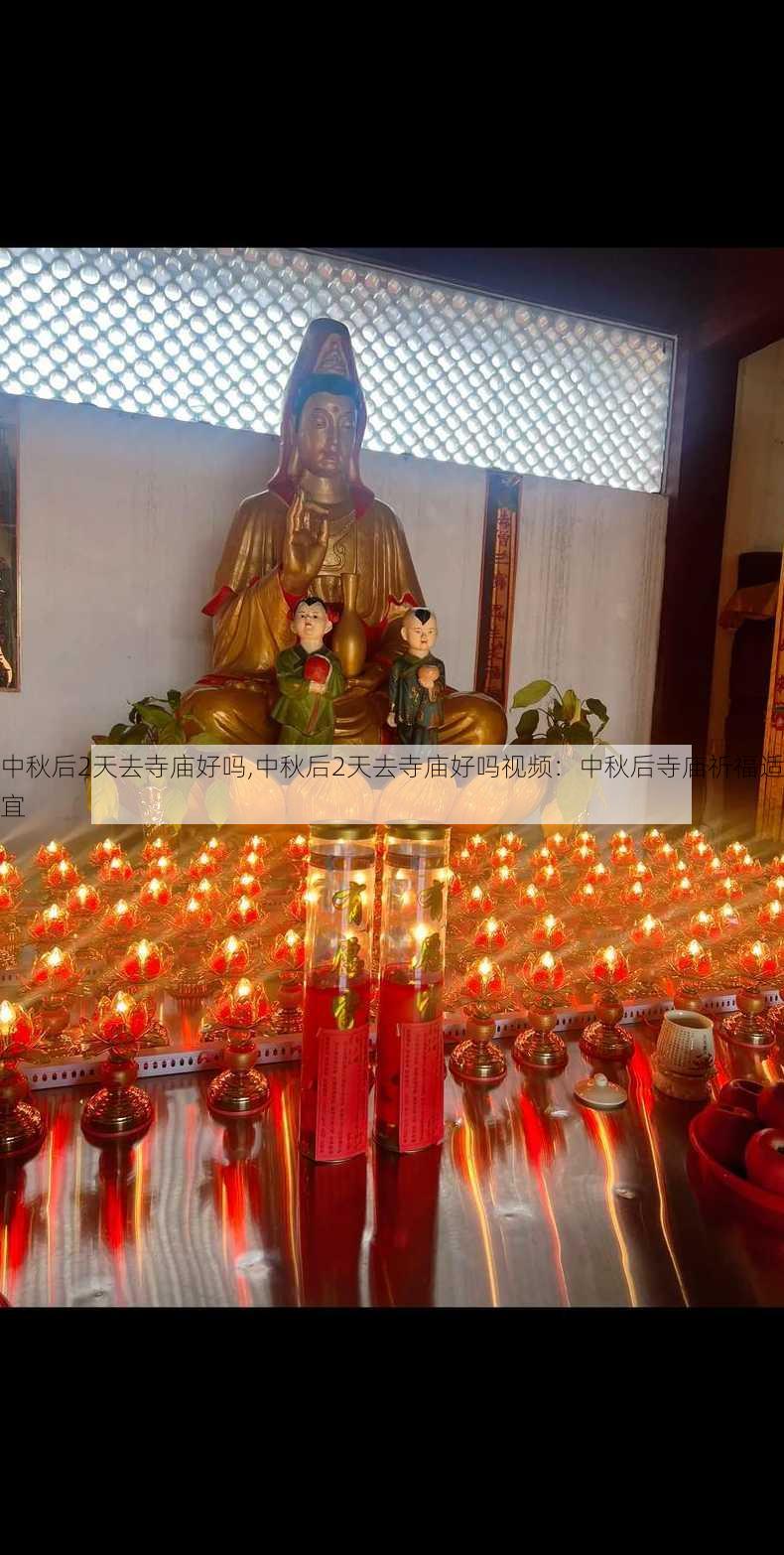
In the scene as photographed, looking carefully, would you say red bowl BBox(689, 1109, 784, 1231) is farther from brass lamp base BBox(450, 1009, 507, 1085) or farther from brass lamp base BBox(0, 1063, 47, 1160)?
brass lamp base BBox(0, 1063, 47, 1160)

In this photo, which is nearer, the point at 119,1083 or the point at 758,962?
the point at 119,1083

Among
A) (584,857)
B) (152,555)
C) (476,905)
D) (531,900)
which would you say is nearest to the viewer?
(476,905)

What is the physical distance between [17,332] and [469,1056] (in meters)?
4.01

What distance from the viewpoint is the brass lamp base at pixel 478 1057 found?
181 centimetres

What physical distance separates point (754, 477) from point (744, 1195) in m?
5.56

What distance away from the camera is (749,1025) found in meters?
2.07

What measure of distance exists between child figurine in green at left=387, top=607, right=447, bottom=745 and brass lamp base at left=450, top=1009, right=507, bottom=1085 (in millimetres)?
2102

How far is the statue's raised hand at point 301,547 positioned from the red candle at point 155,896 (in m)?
1.96

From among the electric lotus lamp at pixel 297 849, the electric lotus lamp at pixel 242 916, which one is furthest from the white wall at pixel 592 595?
the electric lotus lamp at pixel 242 916

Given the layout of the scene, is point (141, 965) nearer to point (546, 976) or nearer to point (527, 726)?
point (546, 976)

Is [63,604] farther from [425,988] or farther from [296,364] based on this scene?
[425,988]

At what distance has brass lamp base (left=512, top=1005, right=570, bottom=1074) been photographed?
1.88 m

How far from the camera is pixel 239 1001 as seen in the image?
171 centimetres

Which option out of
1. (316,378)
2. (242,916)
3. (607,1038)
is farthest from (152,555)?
(607,1038)
